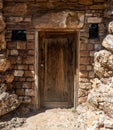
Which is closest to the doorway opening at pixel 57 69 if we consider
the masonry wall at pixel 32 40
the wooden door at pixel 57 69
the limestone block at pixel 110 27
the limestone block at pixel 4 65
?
the wooden door at pixel 57 69

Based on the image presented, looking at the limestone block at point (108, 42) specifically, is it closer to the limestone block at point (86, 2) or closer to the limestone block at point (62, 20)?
the limestone block at point (62, 20)

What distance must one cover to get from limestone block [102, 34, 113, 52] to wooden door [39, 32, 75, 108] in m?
0.89

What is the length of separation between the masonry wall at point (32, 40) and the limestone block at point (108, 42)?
33 centimetres

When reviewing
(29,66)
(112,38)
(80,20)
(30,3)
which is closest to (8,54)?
(29,66)

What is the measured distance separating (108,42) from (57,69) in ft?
4.56

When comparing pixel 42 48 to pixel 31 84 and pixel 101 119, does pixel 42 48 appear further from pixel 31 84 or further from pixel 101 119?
pixel 101 119

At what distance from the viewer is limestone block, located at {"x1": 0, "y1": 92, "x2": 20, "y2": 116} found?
18.1ft

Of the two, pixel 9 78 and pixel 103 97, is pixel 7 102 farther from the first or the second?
pixel 103 97

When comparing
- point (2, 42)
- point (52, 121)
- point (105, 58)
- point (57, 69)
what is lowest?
point (52, 121)

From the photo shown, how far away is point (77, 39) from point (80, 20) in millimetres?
414

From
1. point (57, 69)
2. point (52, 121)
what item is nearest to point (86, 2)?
point (57, 69)

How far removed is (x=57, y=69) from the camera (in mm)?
6207

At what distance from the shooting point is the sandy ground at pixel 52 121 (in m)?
5.39

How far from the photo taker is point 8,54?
5.93 metres
